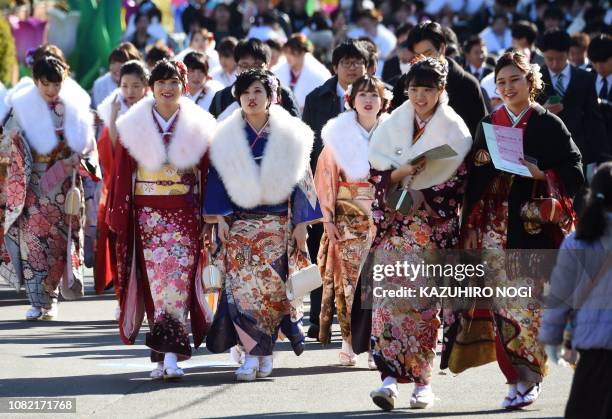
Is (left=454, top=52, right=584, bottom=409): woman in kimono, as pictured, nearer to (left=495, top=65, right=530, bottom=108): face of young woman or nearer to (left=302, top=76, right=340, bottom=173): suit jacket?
(left=495, top=65, right=530, bottom=108): face of young woman

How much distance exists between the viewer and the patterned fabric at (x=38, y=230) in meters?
11.3

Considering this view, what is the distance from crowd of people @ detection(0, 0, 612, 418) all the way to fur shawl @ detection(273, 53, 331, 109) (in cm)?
324

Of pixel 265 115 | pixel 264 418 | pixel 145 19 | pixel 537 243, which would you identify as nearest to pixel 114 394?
pixel 264 418

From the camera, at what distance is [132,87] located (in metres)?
10.9

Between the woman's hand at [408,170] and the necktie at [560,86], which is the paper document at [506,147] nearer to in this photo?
the woman's hand at [408,170]

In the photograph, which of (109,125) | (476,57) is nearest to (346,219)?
(109,125)

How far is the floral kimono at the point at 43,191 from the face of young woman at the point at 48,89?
0.14 feet

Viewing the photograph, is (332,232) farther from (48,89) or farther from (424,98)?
(48,89)

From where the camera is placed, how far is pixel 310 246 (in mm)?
10789

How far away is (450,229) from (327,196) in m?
1.54

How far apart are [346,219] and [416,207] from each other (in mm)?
1584

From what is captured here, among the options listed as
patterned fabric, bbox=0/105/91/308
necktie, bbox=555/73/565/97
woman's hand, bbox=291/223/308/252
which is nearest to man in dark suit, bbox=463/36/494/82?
necktie, bbox=555/73/565/97

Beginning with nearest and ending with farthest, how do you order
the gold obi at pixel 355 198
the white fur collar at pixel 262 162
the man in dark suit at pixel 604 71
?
the white fur collar at pixel 262 162 < the gold obi at pixel 355 198 < the man in dark suit at pixel 604 71

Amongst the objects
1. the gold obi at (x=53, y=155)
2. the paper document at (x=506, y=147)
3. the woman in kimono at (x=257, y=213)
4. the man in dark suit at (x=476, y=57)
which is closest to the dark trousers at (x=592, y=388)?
the paper document at (x=506, y=147)
